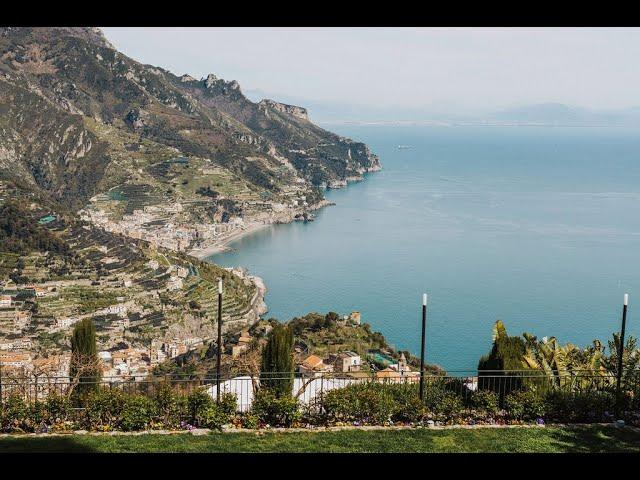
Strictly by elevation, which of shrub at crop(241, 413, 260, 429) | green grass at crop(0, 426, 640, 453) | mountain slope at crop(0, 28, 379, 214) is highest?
mountain slope at crop(0, 28, 379, 214)

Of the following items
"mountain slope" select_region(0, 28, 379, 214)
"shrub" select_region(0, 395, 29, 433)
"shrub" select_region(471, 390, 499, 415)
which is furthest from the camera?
"mountain slope" select_region(0, 28, 379, 214)

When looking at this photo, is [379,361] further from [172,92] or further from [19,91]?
[172,92]

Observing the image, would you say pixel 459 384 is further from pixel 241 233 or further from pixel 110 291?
pixel 241 233

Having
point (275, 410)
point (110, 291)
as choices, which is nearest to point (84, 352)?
point (275, 410)

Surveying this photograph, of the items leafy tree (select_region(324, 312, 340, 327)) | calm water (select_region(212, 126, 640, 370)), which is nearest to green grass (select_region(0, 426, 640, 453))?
leafy tree (select_region(324, 312, 340, 327))

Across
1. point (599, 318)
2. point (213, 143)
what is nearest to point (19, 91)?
point (213, 143)

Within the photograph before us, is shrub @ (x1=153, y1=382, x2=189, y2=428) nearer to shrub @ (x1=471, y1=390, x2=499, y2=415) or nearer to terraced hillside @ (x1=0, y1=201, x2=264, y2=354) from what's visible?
shrub @ (x1=471, y1=390, x2=499, y2=415)

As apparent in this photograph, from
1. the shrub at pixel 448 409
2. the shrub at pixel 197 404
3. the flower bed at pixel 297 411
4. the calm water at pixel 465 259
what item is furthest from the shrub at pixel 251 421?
the calm water at pixel 465 259

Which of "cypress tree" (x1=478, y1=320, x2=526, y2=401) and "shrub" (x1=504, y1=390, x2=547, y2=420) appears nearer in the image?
"shrub" (x1=504, y1=390, x2=547, y2=420)

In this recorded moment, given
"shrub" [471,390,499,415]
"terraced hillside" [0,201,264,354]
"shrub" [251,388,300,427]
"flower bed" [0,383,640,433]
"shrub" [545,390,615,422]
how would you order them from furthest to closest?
"terraced hillside" [0,201,264,354], "shrub" [471,390,499,415], "shrub" [545,390,615,422], "shrub" [251,388,300,427], "flower bed" [0,383,640,433]
